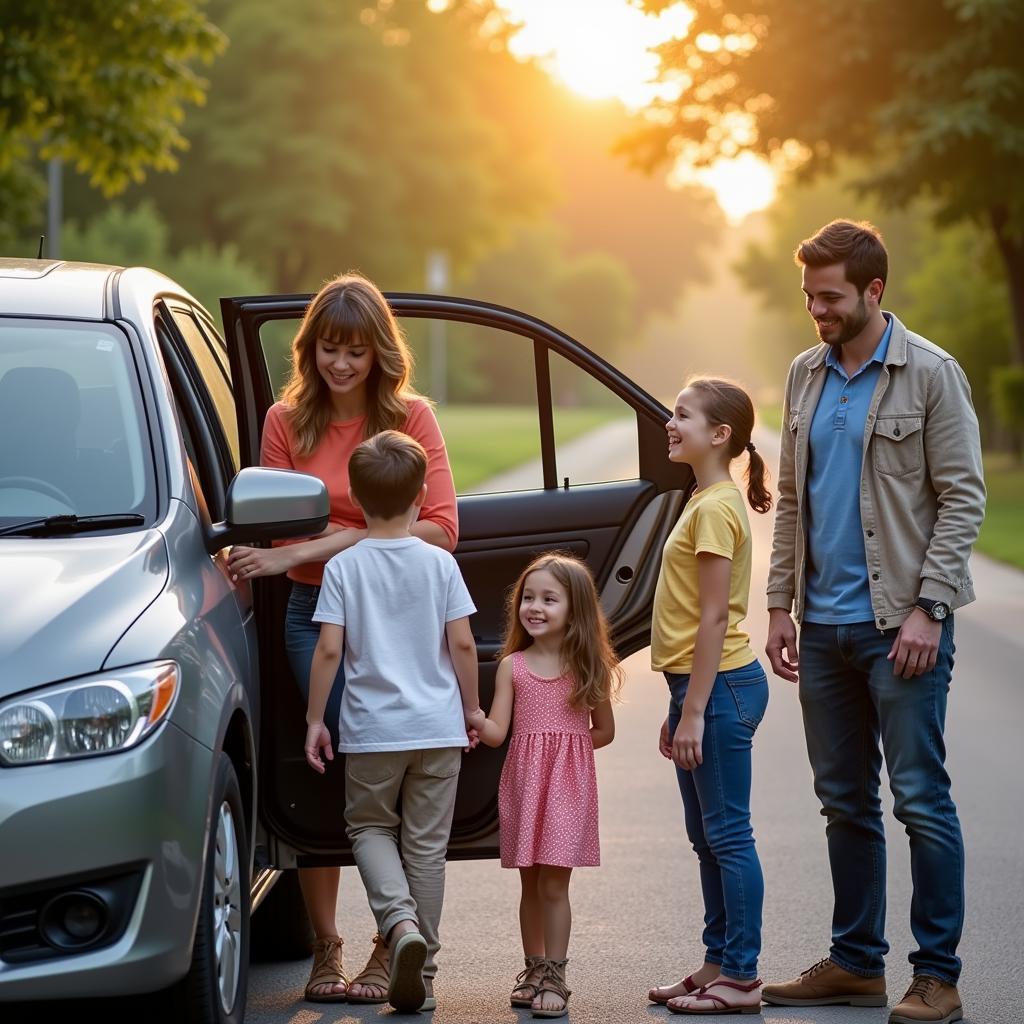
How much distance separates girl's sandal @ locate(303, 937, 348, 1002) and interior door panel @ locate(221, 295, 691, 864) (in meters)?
0.32

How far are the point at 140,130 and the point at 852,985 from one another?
1419cm

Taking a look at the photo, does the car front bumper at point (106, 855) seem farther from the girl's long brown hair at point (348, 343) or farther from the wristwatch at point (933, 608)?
the wristwatch at point (933, 608)

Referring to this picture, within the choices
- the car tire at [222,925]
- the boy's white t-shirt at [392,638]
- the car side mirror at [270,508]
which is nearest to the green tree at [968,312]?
the boy's white t-shirt at [392,638]

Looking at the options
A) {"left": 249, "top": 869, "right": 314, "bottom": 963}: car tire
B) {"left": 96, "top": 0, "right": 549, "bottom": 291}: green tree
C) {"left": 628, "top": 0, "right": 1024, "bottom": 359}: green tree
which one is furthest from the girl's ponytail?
{"left": 96, "top": 0, "right": 549, "bottom": 291}: green tree

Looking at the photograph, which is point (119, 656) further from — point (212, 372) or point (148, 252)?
point (148, 252)

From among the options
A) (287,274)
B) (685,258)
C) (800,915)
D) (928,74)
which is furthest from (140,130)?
(685,258)

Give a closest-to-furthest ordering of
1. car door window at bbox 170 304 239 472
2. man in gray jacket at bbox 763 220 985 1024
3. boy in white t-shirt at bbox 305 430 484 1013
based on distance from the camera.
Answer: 1. boy in white t-shirt at bbox 305 430 484 1013
2. man in gray jacket at bbox 763 220 985 1024
3. car door window at bbox 170 304 239 472

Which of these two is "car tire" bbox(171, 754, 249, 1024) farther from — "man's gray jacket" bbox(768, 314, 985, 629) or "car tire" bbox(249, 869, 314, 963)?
"man's gray jacket" bbox(768, 314, 985, 629)

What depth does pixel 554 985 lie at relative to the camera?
4785 mm

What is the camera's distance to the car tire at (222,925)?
149 inches

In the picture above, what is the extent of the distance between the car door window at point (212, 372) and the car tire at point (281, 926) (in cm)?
124

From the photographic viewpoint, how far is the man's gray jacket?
15.3ft

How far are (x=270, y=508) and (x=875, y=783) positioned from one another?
1.83 m

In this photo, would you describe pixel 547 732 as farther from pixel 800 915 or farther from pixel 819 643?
pixel 800 915
